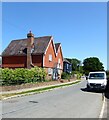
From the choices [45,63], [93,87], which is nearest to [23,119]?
[93,87]

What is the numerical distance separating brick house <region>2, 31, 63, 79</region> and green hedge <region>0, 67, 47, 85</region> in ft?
31.1

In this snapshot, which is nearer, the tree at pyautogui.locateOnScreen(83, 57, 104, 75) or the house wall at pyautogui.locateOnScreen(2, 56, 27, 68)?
the house wall at pyautogui.locateOnScreen(2, 56, 27, 68)

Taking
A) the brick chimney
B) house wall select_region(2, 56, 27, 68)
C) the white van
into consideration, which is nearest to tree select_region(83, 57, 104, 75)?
house wall select_region(2, 56, 27, 68)

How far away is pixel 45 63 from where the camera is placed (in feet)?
140

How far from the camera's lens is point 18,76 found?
84.5ft

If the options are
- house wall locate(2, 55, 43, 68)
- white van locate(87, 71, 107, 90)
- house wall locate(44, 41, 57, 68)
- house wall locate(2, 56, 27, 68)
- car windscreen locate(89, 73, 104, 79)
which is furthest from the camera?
house wall locate(2, 56, 27, 68)

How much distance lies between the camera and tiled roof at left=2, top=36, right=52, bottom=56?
141 ft

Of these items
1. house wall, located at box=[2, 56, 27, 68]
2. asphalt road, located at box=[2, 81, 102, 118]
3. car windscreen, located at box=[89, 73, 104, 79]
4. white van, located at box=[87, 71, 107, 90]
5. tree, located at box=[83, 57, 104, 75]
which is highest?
tree, located at box=[83, 57, 104, 75]

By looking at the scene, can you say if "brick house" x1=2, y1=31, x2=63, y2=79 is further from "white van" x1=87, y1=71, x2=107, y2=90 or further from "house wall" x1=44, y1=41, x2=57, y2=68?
"white van" x1=87, y1=71, x2=107, y2=90

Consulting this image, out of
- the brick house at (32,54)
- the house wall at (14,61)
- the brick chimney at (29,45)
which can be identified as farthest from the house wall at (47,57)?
the house wall at (14,61)

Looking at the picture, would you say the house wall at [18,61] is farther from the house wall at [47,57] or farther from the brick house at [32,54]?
the house wall at [47,57]

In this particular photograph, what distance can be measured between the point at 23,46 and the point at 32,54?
3.80m

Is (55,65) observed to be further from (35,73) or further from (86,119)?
(86,119)

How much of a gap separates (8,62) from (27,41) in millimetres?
5494
